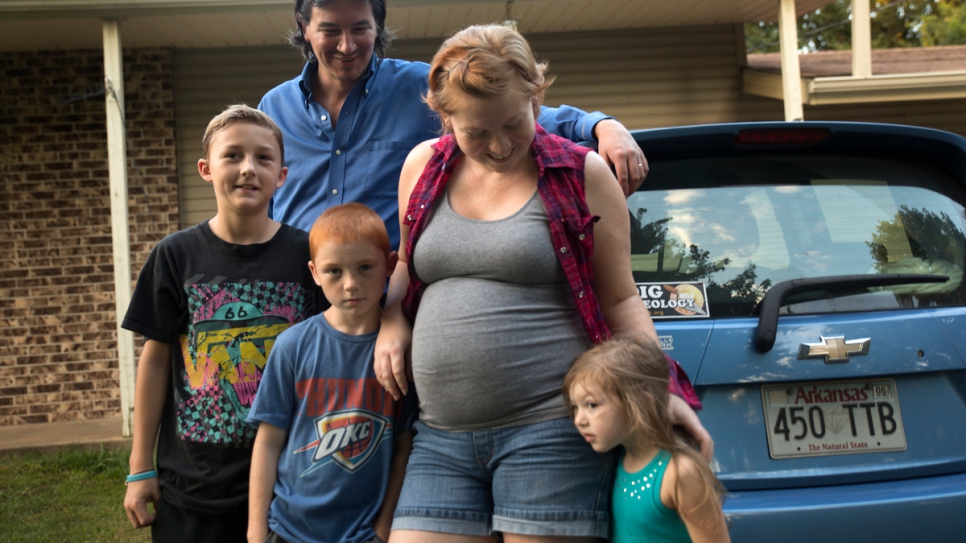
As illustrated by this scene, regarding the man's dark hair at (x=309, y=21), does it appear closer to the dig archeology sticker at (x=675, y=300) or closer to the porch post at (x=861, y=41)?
the dig archeology sticker at (x=675, y=300)

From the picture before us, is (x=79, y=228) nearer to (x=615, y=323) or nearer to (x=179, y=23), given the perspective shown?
(x=179, y=23)

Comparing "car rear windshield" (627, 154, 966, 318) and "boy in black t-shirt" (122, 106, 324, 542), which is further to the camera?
"car rear windshield" (627, 154, 966, 318)

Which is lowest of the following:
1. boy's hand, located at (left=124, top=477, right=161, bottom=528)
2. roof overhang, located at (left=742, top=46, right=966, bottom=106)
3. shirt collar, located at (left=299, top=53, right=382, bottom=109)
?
boy's hand, located at (left=124, top=477, right=161, bottom=528)

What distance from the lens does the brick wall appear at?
8.28m

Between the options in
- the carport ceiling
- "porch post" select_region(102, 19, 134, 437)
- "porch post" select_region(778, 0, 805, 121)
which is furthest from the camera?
"porch post" select_region(778, 0, 805, 121)

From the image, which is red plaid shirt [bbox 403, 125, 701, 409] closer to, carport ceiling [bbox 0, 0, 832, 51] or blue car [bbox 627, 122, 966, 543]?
blue car [bbox 627, 122, 966, 543]

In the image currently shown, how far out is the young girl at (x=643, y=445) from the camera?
5.94 ft

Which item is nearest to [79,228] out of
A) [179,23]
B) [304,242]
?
[179,23]

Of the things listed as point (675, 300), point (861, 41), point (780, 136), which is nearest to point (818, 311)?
point (675, 300)

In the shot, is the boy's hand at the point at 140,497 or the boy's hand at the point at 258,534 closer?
the boy's hand at the point at 258,534

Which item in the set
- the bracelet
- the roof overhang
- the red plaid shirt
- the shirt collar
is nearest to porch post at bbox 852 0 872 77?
the roof overhang

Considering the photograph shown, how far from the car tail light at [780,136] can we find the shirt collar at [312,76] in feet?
3.97

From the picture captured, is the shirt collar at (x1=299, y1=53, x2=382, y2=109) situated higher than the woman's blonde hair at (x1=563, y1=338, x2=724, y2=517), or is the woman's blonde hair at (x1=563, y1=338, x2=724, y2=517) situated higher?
the shirt collar at (x1=299, y1=53, x2=382, y2=109)

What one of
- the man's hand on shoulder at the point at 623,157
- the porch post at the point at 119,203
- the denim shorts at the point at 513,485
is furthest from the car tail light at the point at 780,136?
the porch post at the point at 119,203
